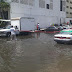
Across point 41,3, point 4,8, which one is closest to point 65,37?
point 4,8

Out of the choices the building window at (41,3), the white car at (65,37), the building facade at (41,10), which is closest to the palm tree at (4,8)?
the building facade at (41,10)

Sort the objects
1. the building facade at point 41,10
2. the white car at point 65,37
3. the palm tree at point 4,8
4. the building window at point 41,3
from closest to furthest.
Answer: the white car at point 65,37 → the palm tree at point 4,8 → the building facade at point 41,10 → the building window at point 41,3

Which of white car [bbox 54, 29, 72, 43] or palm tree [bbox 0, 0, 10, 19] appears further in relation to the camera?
palm tree [bbox 0, 0, 10, 19]

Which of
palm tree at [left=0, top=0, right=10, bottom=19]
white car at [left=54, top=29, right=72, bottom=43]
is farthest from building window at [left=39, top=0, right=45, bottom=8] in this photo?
white car at [left=54, top=29, right=72, bottom=43]

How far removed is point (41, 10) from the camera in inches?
1747

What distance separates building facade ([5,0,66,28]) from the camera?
36.2m

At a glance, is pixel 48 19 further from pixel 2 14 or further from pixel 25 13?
pixel 2 14

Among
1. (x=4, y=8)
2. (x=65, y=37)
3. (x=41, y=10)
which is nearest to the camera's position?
(x=65, y=37)

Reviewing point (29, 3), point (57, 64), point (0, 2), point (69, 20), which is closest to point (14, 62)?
point (57, 64)

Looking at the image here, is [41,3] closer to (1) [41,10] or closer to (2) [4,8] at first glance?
(1) [41,10]

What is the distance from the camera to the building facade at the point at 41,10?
119 feet

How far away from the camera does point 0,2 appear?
3412cm

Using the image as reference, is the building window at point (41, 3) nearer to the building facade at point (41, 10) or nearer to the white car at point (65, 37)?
the building facade at point (41, 10)

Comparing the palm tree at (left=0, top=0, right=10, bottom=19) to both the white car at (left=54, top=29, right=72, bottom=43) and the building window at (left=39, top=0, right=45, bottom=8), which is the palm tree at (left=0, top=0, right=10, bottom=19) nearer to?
the building window at (left=39, top=0, right=45, bottom=8)
